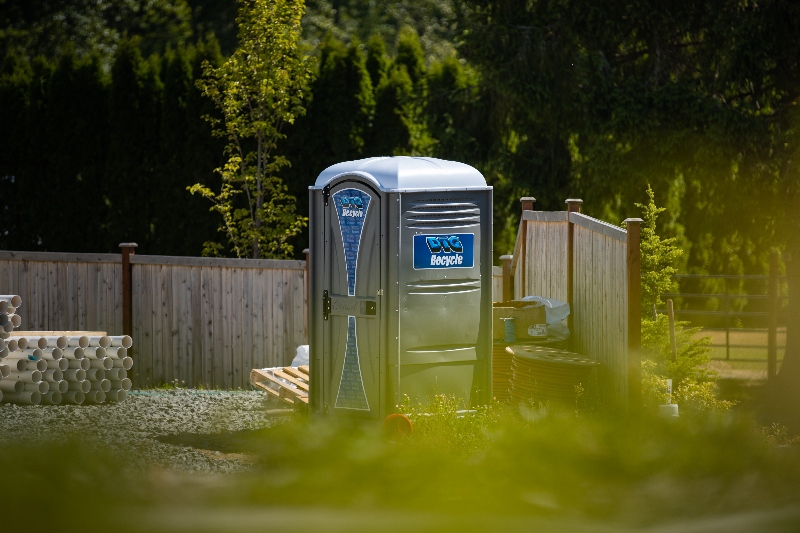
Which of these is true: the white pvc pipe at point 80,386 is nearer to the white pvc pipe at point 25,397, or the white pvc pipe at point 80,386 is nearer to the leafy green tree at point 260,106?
the white pvc pipe at point 25,397

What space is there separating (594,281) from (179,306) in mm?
5412

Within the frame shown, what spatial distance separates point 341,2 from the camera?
128 ft

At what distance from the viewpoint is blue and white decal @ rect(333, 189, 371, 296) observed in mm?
8438

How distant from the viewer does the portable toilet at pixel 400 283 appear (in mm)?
→ 8344

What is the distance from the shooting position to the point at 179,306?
1266cm

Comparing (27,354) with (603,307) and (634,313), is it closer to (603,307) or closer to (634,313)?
(603,307)

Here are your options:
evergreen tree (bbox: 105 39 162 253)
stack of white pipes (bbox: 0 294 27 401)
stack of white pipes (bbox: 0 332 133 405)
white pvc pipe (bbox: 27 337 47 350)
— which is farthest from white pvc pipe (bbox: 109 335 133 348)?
evergreen tree (bbox: 105 39 162 253)

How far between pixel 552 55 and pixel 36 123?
7611 millimetres

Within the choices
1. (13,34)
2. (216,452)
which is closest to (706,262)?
(216,452)

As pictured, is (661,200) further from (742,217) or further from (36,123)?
(36,123)

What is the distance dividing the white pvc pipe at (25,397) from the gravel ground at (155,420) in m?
0.13

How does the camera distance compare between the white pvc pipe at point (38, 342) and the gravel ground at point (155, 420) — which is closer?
the gravel ground at point (155, 420)

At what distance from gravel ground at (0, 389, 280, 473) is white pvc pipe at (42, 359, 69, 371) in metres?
0.38

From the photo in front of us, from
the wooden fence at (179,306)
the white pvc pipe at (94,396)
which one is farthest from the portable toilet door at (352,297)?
the wooden fence at (179,306)
